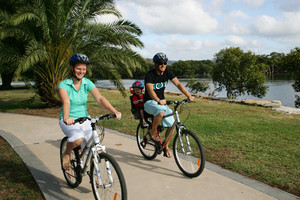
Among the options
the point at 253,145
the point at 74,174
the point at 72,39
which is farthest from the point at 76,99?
the point at 72,39

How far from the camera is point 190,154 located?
13.0 ft

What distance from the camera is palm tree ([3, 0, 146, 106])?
31.6ft

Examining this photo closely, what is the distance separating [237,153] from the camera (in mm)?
4930

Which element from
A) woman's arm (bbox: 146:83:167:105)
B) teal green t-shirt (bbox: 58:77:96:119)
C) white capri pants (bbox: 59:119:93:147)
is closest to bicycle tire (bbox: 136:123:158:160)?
woman's arm (bbox: 146:83:167:105)

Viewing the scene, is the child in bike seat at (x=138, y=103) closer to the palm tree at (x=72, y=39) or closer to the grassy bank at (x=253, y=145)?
the grassy bank at (x=253, y=145)

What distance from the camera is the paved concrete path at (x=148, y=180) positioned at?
3.26 m

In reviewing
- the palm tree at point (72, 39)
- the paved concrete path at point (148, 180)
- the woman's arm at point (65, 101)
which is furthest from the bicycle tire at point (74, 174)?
the palm tree at point (72, 39)

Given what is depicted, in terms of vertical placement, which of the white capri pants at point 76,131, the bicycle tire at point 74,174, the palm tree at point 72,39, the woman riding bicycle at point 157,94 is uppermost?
the palm tree at point 72,39

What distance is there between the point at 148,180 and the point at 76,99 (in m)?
1.59

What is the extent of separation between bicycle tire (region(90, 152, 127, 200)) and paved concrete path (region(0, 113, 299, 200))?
0.46m

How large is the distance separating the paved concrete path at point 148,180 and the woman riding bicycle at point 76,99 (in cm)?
71

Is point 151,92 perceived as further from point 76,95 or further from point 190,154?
point 76,95

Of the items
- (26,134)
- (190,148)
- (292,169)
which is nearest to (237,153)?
(292,169)

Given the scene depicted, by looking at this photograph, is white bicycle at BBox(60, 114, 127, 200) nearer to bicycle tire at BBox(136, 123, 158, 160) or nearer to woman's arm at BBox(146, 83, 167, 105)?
woman's arm at BBox(146, 83, 167, 105)
